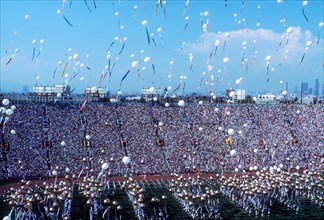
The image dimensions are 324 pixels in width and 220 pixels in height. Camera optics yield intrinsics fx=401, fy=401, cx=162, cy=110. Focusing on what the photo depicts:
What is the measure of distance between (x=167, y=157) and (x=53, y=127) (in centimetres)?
1238

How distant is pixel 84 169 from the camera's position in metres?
35.5

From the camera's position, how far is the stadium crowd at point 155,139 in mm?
36594

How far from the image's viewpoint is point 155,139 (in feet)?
138

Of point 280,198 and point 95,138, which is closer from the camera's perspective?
point 280,198

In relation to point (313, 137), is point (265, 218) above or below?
below

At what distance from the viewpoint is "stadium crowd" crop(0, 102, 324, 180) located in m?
36.6

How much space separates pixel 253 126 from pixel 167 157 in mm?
12689

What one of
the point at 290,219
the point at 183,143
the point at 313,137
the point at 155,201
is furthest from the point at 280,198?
the point at 313,137

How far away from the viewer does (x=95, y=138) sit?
41188 mm

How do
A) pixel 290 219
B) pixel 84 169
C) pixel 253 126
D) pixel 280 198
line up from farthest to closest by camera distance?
pixel 253 126
pixel 84 169
pixel 280 198
pixel 290 219

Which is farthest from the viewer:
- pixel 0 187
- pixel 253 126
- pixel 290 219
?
pixel 253 126

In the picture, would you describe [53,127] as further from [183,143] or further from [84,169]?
[183,143]

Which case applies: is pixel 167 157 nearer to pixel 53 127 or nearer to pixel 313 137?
pixel 53 127

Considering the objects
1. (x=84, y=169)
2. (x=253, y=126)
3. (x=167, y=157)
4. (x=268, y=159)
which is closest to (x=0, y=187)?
(x=84, y=169)
